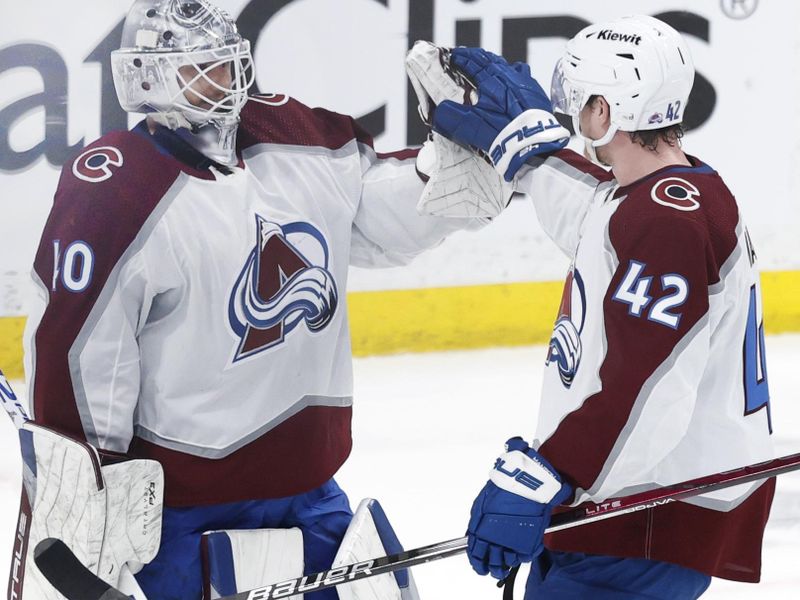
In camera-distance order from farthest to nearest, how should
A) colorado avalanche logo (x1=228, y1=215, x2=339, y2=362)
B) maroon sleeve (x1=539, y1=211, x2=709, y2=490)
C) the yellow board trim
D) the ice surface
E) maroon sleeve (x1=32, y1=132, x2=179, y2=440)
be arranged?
the yellow board trim
the ice surface
colorado avalanche logo (x1=228, y1=215, x2=339, y2=362)
maroon sleeve (x1=32, y1=132, x2=179, y2=440)
maroon sleeve (x1=539, y1=211, x2=709, y2=490)

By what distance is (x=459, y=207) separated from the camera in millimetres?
2152

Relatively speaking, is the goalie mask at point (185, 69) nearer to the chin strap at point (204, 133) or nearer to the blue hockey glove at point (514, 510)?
the chin strap at point (204, 133)

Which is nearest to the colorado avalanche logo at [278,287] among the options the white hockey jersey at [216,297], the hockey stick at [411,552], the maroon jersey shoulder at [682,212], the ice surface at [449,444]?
the white hockey jersey at [216,297]

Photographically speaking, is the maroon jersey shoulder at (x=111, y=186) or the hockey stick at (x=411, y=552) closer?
the hockey stick at (x=411, y=552)

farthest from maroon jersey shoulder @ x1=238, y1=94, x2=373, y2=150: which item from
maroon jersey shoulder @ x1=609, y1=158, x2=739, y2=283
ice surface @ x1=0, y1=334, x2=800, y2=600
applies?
ice surface @ x1=0, y1=334, x2=800, y2=600

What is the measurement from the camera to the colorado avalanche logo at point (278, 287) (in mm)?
2004

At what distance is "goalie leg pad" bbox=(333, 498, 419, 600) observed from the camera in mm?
2104

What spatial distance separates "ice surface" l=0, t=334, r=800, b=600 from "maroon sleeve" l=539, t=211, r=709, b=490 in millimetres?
1183

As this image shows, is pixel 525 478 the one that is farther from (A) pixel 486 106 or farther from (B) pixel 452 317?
(B) pixel 452 317

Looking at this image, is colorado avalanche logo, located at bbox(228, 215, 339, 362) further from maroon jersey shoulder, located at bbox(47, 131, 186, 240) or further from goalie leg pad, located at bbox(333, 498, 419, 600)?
goalie leg pad, located at bbox(333, 498, 419, 600)

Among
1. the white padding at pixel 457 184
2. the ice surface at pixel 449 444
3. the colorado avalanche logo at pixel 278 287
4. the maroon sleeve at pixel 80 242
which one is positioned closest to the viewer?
the maroon sleeve at pixel 80 242

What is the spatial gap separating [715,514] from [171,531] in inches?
29.6

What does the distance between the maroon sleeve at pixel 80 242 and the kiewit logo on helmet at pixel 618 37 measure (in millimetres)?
611

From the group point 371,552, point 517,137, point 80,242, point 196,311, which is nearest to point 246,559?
point 371,552
